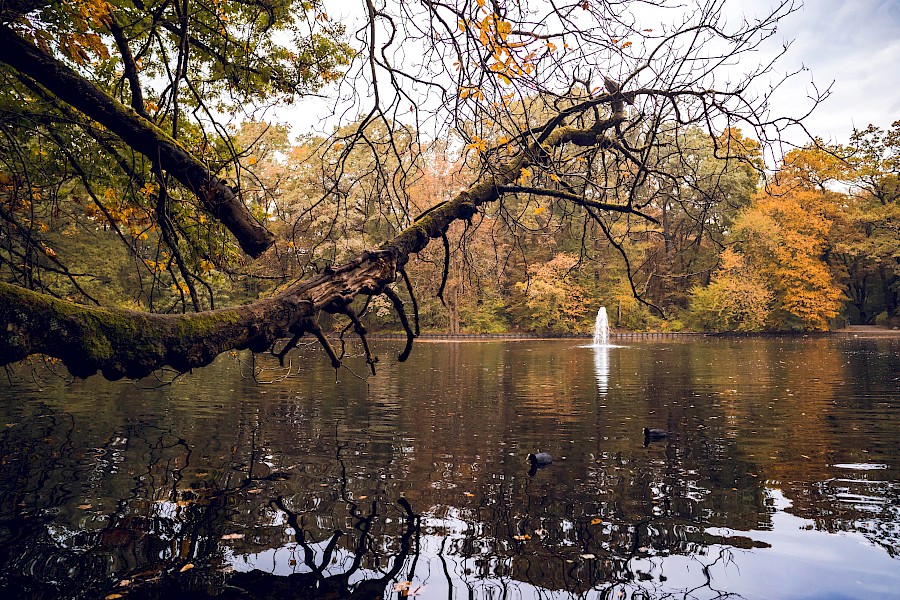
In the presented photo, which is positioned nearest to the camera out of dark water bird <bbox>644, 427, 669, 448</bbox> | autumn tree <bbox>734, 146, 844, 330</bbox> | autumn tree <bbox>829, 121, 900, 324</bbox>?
dark water bird <bbox>644, 427, 669, 448</bbox>

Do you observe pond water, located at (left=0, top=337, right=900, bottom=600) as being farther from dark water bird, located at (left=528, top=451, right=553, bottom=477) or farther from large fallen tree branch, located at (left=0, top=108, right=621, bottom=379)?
large fallen tree branch, located at (left=0, top=108, right=621, bottom=379)

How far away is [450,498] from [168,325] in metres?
3.38

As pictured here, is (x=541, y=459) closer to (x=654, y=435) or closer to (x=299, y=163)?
(x=654, y=435)

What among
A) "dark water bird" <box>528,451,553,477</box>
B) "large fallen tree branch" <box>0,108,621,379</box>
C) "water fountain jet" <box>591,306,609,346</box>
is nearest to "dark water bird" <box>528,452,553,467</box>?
"dark water bird" <box>528,451,553,477</box>

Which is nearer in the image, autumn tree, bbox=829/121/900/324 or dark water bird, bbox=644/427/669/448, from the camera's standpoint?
dark water bird, bbox=644/427/669/448

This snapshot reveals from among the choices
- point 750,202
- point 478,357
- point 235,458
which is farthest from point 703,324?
point 235,458

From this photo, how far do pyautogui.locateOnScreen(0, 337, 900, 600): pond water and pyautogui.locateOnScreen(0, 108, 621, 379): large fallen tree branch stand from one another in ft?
5.41

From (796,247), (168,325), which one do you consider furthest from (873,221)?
(168,325)

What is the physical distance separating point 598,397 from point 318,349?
17.8 meters

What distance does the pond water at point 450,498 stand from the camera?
4.02m

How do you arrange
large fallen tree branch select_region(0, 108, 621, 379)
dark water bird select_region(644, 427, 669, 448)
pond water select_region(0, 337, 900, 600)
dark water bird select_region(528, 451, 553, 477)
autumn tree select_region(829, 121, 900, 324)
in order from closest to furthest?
large fallen tree branch select_region(0, 108, 621, 379), pond water select_region(0, 337, 900, 600), dark water bird select_region(528, 451, 553, 477), dark water bird select_region(644, 427, 669, 448), autumn tree select_region(829, 121, 900, 324)

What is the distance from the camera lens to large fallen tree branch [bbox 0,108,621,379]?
8.53 feet

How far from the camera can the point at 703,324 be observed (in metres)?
42.4

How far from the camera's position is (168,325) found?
3.07 metres
